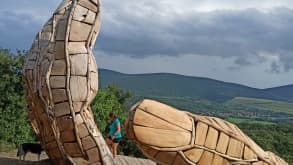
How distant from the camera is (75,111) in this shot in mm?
7738

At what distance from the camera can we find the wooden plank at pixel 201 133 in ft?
8.01

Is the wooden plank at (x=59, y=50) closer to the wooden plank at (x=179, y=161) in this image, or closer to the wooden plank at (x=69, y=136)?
the wooden plank at (x=69, y=136)

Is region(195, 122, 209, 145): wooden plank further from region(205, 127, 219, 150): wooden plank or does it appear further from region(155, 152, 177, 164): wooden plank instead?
region(155, 152, 177, 164): wooden plank

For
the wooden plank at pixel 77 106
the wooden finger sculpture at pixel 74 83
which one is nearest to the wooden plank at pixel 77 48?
the wooden finger sculpture at pixel 74 83

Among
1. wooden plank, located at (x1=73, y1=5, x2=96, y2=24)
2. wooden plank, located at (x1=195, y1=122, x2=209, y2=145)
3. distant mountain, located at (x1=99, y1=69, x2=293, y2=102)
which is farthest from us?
distant mountain, located at (x1=99, y1=69, x2=293, y2=102)

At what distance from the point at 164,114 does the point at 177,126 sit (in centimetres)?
8

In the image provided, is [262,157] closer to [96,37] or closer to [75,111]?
[75,111]

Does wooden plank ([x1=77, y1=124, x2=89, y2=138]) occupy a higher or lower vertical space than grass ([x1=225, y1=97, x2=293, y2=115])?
higher

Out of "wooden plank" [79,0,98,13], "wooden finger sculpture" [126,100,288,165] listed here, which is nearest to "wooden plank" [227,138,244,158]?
"wooden finger sculpture" [126,100,288,165]

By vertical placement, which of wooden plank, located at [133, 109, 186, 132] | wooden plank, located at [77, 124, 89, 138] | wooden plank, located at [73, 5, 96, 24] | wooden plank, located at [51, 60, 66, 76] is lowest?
wooden plank, located at [77, 124, 89, 138]

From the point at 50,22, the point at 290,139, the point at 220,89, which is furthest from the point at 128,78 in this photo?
the point at 50,22

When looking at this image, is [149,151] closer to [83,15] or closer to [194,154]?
[194,154]

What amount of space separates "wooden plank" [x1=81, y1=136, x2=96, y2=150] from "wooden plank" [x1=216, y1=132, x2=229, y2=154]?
17.9ft

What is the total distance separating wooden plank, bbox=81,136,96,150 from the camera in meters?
7.78
